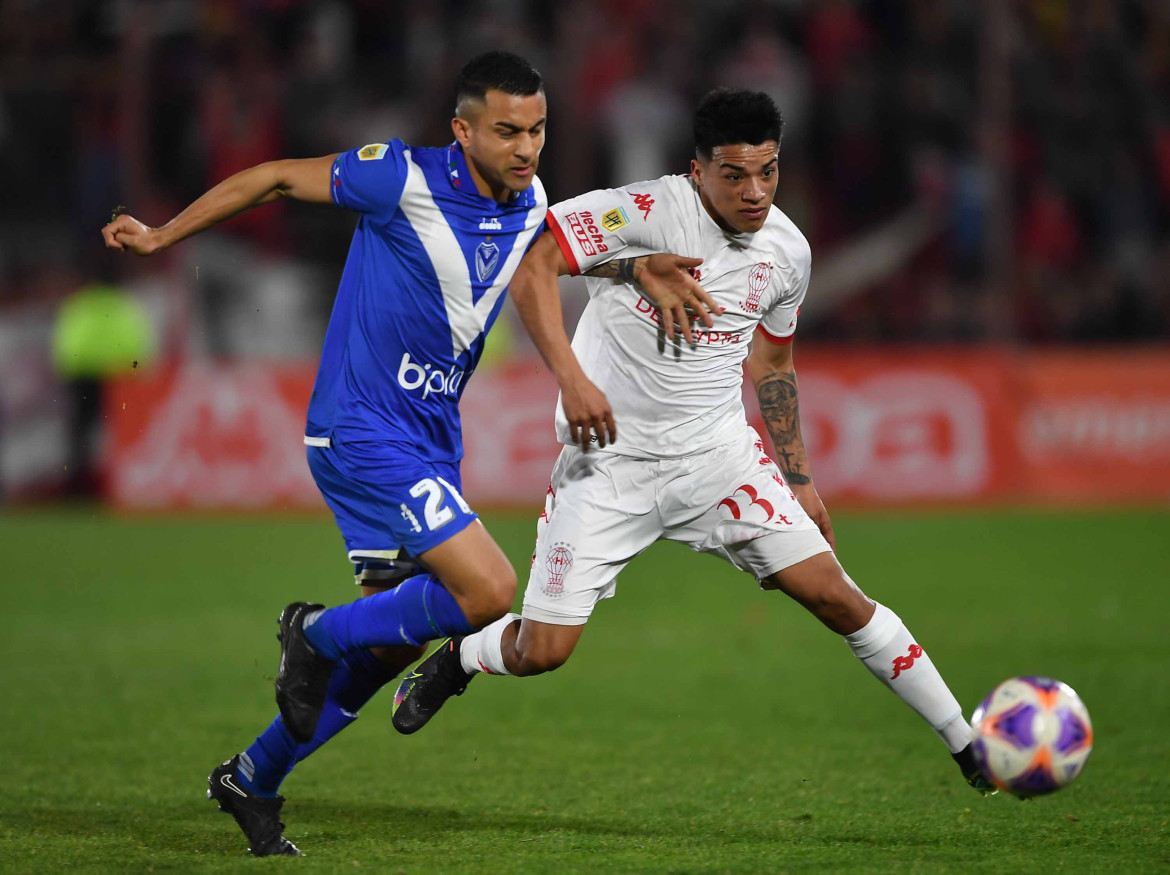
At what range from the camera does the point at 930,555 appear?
11273 mm

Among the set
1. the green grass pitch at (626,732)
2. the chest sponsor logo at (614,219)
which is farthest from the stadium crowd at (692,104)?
the chest sponsor logo at (614,219)

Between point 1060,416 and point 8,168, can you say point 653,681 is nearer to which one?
point 1060,416

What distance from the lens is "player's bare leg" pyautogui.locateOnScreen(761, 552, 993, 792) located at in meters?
4.84

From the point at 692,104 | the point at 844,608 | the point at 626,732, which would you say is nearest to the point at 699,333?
the point at 844,608

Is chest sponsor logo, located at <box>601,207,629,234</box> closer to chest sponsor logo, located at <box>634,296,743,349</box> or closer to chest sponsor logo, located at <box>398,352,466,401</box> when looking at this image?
chest sponsor logo, located at <box>634,296,743,349</box>

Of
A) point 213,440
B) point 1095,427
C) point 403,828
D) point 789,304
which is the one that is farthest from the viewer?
point 213,440

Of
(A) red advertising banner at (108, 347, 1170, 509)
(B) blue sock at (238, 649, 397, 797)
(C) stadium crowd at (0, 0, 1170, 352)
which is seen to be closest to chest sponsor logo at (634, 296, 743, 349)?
(B) blue sock at (238, 649, 397, 797)

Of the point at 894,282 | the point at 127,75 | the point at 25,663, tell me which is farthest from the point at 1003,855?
the point at 127,75

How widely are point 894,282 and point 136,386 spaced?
744 centimetres

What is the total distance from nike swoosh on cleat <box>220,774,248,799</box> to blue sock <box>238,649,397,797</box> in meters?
0.02

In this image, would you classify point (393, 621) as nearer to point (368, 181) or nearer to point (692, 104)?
point (368, 181)

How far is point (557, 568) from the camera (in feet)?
16.4

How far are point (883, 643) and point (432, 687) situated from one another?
154 centimetres

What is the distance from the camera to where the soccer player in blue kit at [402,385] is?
443 cm
